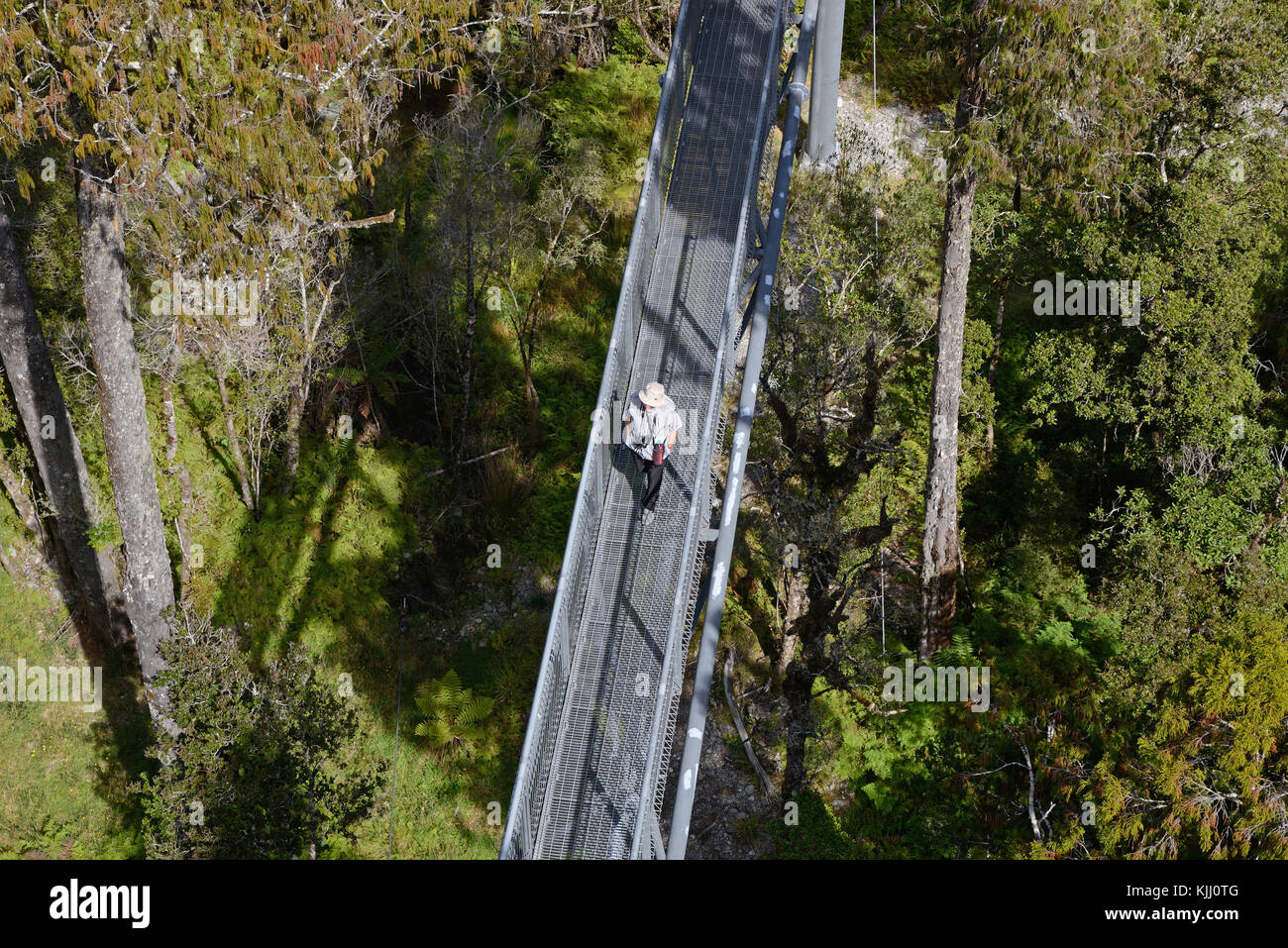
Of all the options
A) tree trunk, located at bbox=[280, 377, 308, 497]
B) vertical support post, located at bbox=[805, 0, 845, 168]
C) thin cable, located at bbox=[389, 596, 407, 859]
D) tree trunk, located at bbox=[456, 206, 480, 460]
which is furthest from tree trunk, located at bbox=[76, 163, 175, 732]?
vertical support post, located at bbox=[805, 0, 845, 168]

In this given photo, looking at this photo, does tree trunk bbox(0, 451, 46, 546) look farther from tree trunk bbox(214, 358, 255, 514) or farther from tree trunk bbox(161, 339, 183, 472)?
tree trunk bbox(214, 358, 255, 514)

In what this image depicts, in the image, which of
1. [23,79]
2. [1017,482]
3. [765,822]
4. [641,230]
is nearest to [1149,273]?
[1017,482]

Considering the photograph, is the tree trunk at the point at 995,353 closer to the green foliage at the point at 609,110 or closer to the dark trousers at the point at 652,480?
the green foliage at the point at 609,110

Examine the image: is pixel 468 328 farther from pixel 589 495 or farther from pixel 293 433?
pixel 589 495

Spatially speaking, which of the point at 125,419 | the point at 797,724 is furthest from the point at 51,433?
the point at 797,724

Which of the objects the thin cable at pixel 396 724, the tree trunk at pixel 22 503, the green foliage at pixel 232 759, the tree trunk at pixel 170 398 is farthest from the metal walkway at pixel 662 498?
the tree trunk at pixel 22 503
